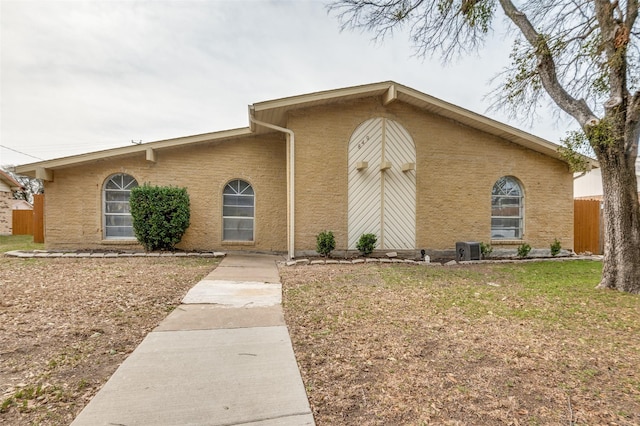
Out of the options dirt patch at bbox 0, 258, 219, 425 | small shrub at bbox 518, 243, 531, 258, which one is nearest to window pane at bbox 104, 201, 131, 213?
dirt patch at bbox 0, 258, 219, 425

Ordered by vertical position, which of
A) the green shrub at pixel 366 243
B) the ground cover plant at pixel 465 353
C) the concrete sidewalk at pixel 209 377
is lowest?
the ground cover plant at pixel 465 353

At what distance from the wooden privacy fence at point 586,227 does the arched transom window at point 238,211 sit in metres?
12.3

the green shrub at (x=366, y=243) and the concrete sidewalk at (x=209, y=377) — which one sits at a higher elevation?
the green shrub at (x=366, y=243)

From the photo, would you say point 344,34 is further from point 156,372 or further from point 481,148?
point 156,372

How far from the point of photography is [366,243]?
8383 mm

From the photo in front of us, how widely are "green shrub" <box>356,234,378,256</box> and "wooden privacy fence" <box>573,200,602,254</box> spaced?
8.75 metres

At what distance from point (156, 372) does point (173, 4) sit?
9.74 meters

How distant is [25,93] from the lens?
11.9 meters

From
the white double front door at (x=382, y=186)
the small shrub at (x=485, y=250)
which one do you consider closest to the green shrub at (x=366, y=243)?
the white double front door at (x=382, y=186)

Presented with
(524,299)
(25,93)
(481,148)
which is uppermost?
A: (25,93)

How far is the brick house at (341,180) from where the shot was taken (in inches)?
335

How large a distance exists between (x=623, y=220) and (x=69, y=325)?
8693 millimetres

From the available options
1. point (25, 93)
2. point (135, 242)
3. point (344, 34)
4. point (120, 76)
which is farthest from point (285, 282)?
point (25, 93)

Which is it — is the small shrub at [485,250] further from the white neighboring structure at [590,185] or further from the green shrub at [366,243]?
the white neighboring structure at [590,185]
